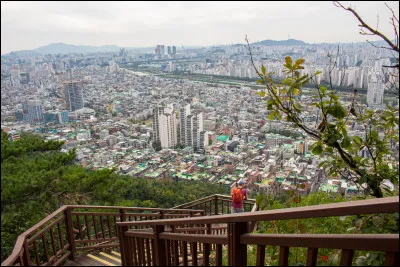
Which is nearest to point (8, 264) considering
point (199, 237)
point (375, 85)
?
point (199, 237)

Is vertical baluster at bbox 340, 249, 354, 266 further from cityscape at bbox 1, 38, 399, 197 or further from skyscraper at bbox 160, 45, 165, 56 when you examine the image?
skyscraper at bbox 160, 45, 165, 56

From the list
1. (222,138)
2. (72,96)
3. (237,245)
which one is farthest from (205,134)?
(237,245)

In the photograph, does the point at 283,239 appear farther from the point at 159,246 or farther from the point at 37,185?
the point at 37,185

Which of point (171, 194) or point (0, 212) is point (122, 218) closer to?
point (0, 212)

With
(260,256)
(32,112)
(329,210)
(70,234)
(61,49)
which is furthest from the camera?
(61,49)

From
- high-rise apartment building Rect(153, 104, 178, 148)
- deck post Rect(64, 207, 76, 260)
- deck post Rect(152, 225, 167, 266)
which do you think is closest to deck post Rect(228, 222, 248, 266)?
deck post Rect(152, 225, 167, 266)
